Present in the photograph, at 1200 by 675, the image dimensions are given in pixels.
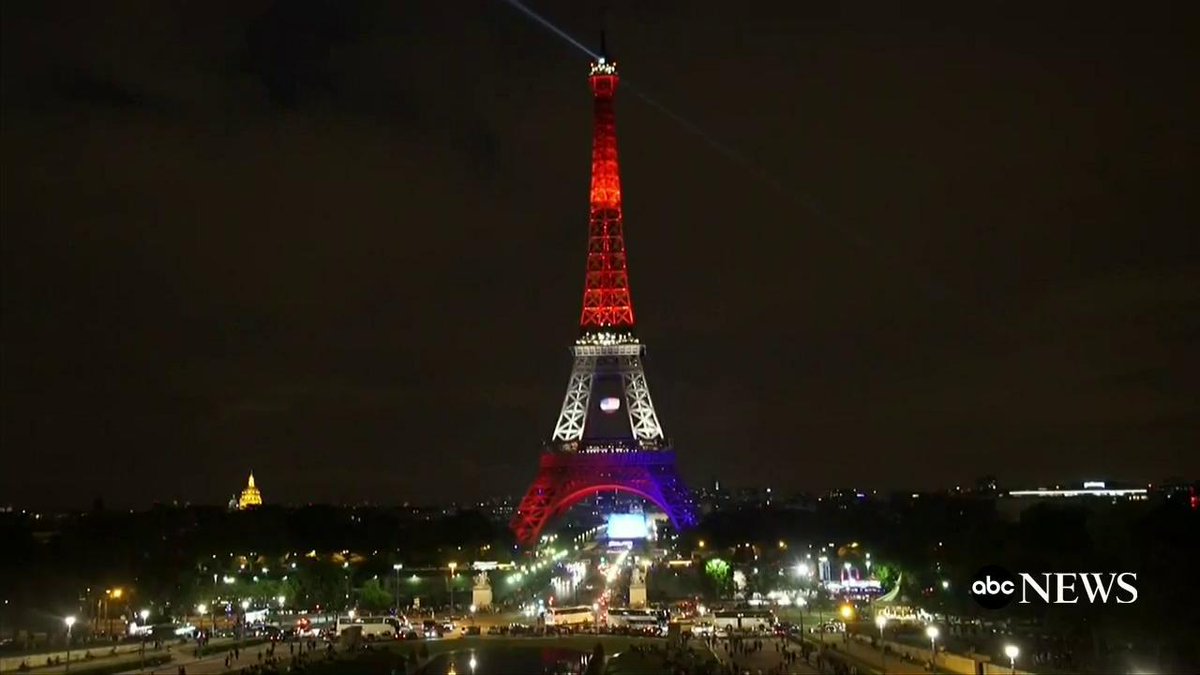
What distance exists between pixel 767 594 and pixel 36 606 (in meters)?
35.9

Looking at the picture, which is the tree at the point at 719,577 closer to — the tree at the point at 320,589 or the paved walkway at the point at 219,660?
the tree at the point at 320,589

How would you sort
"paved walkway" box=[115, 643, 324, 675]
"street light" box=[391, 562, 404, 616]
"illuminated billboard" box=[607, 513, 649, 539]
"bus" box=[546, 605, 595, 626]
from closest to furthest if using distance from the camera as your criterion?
"paved walkway" box=[115, 643, 324, 675], "bus" box=[546, 605, 595, 626], "street light" box=[391, 562, 404, 616], "illuminated billboard" box=[607, 513, 649, 539]

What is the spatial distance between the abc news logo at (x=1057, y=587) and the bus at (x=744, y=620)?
14833 mm

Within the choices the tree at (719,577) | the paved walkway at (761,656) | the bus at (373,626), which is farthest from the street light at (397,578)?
the paved walkway at (761,656)

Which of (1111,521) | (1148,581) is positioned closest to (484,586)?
(1111,521)

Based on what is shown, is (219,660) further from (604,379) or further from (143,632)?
(604,379)

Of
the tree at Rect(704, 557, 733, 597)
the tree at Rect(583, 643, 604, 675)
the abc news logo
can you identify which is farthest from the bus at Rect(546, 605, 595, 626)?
the abc news logo

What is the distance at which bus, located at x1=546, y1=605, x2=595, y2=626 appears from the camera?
Answer: 56.5m

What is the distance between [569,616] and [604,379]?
29.5 m

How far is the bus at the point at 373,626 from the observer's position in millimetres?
51938

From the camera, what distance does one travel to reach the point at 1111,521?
4816 centimetres

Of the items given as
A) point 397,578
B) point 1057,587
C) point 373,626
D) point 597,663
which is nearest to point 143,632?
point 373,626

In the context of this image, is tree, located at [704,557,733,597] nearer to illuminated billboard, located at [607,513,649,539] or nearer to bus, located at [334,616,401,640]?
bus, located at [334,616,401,640]

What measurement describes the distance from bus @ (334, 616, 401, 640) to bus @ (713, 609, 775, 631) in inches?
481
